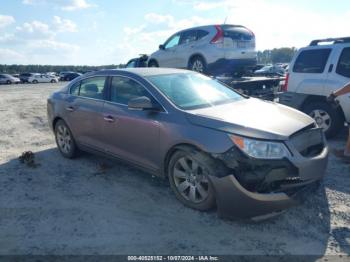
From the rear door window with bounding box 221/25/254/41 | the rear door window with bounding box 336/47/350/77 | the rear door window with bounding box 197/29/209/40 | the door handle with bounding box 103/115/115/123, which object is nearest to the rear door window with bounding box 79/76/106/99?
the door handle with bounding box 103/115/115/123

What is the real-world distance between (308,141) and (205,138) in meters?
1.21

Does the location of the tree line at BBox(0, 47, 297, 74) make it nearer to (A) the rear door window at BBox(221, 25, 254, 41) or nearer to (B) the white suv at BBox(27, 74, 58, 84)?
(B) the white suv at BBox(27, 74, 58, 84)

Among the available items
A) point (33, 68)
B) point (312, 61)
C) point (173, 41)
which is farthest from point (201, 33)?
point (33, 68)

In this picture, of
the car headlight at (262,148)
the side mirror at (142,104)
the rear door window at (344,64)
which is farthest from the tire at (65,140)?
the rear door window at (344,64)

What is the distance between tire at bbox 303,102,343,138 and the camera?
7.00m

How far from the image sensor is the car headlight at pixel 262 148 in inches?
140

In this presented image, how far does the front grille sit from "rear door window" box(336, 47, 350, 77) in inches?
124

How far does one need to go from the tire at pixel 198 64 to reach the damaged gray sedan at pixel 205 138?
4.85 metres

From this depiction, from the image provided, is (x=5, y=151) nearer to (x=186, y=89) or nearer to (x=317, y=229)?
(x=186, y=89)

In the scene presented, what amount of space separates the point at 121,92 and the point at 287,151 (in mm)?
2539

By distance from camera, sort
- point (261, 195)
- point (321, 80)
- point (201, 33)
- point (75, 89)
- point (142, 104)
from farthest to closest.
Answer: point (201, 33) → point (321, 80) → point (75, 89) → point (142, 104) → point (261, 195)

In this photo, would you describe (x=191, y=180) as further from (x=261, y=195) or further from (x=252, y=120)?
(x=252, y=120)

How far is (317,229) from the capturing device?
3670mm

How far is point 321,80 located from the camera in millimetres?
7129
